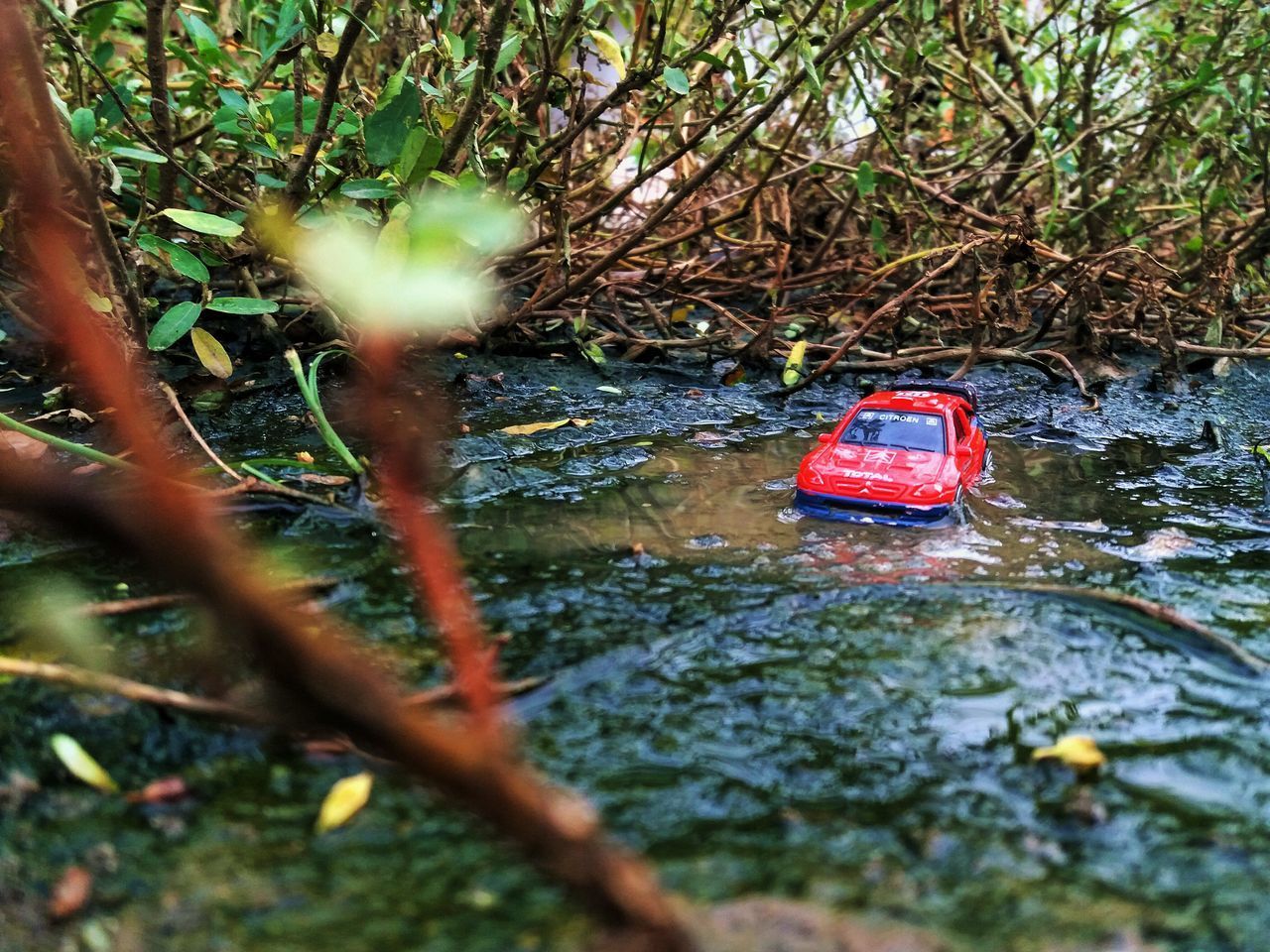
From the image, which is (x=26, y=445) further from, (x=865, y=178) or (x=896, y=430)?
(x=865, y=178)

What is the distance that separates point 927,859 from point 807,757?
1.52 ft

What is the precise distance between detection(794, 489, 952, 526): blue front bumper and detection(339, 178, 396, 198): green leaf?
2253mm

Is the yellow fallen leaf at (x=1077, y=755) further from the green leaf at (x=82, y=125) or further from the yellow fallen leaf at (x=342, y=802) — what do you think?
the green leaf at (x=82, y=125)

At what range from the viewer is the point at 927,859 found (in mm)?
2240

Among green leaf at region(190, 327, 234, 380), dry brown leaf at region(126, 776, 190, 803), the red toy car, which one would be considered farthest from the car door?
dry brown leaf at region(126, 776, 190, 803)

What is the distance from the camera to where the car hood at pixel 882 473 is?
15.4 feet

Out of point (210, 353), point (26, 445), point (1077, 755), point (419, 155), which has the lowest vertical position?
point (1077, 755)

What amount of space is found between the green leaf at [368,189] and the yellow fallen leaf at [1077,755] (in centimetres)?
330

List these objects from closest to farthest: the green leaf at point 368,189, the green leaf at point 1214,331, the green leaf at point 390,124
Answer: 1. the green leaf at point 390,124
2. the green leaf at point 368,189
3. the green leaf at point 1214,331

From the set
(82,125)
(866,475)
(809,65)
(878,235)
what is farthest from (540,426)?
(878,235)

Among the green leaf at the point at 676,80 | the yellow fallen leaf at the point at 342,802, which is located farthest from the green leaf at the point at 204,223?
the yellow fallen leaf at the point at 342,802

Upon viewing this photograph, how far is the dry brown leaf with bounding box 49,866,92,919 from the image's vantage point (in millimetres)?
2033

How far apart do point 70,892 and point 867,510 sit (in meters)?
3.50

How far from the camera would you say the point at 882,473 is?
4852 mm
